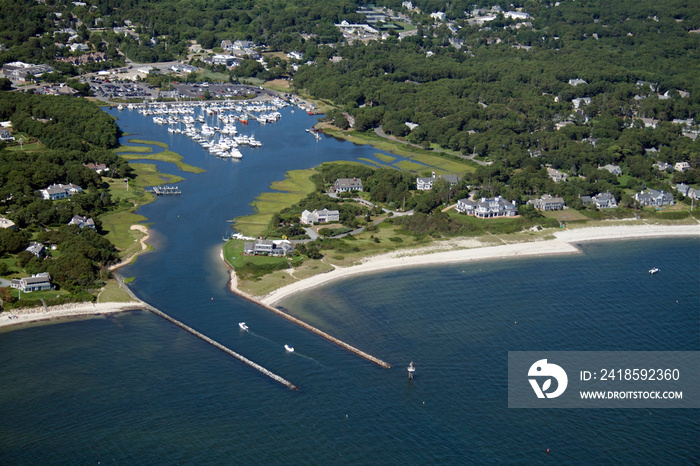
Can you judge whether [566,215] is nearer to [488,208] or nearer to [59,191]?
[488,208]

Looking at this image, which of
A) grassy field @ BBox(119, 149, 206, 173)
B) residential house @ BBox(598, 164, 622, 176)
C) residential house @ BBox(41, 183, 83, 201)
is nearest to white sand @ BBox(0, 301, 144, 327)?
residential house @ BBox(41, 183, 83, 201)

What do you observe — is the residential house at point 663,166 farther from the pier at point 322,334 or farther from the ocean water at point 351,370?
the pier at point 322,334

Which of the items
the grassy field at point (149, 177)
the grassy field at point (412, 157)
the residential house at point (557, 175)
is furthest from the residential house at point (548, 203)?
the grassy field at point (149, 177)

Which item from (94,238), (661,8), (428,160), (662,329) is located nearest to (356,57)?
(428,160)

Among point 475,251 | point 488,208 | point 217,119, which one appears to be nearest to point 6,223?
point 475,251

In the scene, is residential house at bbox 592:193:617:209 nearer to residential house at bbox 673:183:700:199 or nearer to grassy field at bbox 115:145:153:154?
residential house at bbox 673:183:700:199

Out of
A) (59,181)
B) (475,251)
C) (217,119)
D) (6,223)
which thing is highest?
(59,181)
